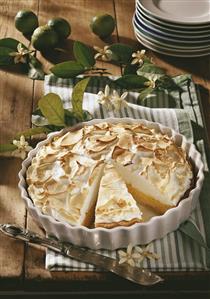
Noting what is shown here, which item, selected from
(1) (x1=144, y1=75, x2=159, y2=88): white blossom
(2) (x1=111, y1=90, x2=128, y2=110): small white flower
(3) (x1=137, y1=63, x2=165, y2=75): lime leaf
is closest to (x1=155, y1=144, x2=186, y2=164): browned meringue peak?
(2) (x1=111, y1=90, x2=128, y2=110): small white flower

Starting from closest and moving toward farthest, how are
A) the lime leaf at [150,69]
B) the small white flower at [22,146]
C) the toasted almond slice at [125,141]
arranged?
1. the toasted almond slice at [125,141]
2. the small white flower at [22,146]
3. the lime leaf at [150,69]

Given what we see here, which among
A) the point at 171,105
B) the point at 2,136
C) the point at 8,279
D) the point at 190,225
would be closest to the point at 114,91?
the point at 171,105

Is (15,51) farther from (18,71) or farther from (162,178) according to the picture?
(162,178)

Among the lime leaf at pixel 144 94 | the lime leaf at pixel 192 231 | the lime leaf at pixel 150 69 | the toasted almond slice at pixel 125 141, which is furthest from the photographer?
the lime leaf at pixel 150 69

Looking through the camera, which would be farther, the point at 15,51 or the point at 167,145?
the point at 15,51

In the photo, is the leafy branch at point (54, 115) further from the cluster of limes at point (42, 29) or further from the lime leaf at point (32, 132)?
the cluster of limes at point (42, 29)

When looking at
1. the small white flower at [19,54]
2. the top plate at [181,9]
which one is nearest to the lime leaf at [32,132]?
the small white flower at [19,54]

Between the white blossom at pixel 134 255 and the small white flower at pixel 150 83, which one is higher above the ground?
the small white flower at pixel 150 83

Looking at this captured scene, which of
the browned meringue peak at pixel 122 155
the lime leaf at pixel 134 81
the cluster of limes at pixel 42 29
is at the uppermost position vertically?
the cluster of limes at pixel 42 29
